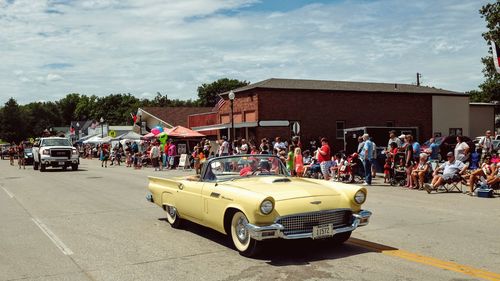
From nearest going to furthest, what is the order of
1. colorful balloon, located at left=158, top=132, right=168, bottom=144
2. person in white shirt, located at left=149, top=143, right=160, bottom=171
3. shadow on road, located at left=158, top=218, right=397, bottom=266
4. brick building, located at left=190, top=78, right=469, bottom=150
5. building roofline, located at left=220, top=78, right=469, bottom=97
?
shadow on road, located at left=158, top=218, right=397, bottom=266, person in white shirt, located at left=149, top=143, right=160, bottom=171, colorful balloon, located at left=158, top=132, right=168, bottom=144, brick building, located at left=190, top=78, right=469, bottom=150, building roofline, located at left=220, top=78, right=469, bottom=97

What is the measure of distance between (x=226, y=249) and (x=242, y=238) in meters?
0.57

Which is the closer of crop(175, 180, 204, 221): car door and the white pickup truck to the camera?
crop(175, 180, 204, 221): car door

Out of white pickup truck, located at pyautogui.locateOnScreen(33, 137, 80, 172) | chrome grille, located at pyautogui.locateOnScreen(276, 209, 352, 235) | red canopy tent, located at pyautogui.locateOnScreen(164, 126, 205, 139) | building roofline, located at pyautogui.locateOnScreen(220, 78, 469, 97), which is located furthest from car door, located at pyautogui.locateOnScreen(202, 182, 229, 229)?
building roofline, located at pyautogui.locateOnScreen(220, 78, 469, 97)

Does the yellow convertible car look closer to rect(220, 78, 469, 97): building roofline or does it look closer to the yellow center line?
the yellow center line

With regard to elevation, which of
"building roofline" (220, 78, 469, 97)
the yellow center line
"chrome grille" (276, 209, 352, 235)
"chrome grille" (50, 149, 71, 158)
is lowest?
the yellow center line

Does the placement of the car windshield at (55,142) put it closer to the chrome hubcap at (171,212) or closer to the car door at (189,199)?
the chrome hubcap at (171,212)

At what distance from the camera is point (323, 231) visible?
6168 millimetres

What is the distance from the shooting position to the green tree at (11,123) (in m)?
111

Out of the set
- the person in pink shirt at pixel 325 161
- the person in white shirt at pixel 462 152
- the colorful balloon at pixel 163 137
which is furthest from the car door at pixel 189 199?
the colorful balloon at pixel 163 137

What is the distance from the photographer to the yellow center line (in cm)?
543

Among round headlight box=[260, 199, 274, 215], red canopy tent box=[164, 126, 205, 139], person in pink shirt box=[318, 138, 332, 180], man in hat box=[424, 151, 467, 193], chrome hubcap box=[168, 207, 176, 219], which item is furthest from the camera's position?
red canopy tent box=[164, 126, 205, 139]

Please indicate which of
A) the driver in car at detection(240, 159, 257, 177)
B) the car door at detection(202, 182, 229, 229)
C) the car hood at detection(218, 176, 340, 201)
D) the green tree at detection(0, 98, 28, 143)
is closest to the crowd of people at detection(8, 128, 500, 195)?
the driver in car at detection(240, 159, 257, 177)

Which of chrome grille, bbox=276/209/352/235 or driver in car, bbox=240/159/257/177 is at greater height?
driver in car, bbox=240/159/257/177

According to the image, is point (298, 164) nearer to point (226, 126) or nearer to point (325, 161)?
point (325, 161)
